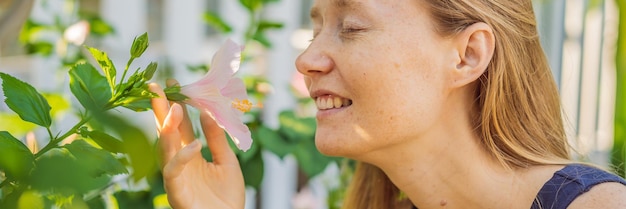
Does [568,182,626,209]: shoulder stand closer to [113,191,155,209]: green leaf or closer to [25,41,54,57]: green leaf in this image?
[113,191,155,209]: green leaf

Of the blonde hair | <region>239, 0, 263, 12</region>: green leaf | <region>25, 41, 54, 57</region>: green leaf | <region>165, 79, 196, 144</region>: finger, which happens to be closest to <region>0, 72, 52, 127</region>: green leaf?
<region>165, 79, 196, 144</region>: finger

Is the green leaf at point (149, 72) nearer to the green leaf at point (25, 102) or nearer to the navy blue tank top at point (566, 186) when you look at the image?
the green leaf at point (25, 102)

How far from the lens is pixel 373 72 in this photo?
126 centimetres

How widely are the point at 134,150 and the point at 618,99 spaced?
0.48m

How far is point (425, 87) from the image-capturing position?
1.30 meters

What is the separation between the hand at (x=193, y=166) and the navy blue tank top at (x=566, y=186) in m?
0.47

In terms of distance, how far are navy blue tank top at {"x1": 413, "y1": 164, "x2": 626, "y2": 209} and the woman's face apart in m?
0.22

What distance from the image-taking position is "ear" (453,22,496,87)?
1.32 meters

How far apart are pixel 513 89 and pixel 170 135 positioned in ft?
1.93

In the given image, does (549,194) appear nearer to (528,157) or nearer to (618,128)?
(528,157)

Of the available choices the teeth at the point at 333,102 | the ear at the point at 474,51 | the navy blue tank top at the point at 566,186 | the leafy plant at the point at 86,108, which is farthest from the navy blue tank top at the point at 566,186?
the leafy plant at the point at 86,108

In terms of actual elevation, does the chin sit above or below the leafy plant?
below

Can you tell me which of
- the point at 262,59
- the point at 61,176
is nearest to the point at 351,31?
the point at 61,176

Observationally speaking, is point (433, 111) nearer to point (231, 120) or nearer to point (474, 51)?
point (474, 51)
